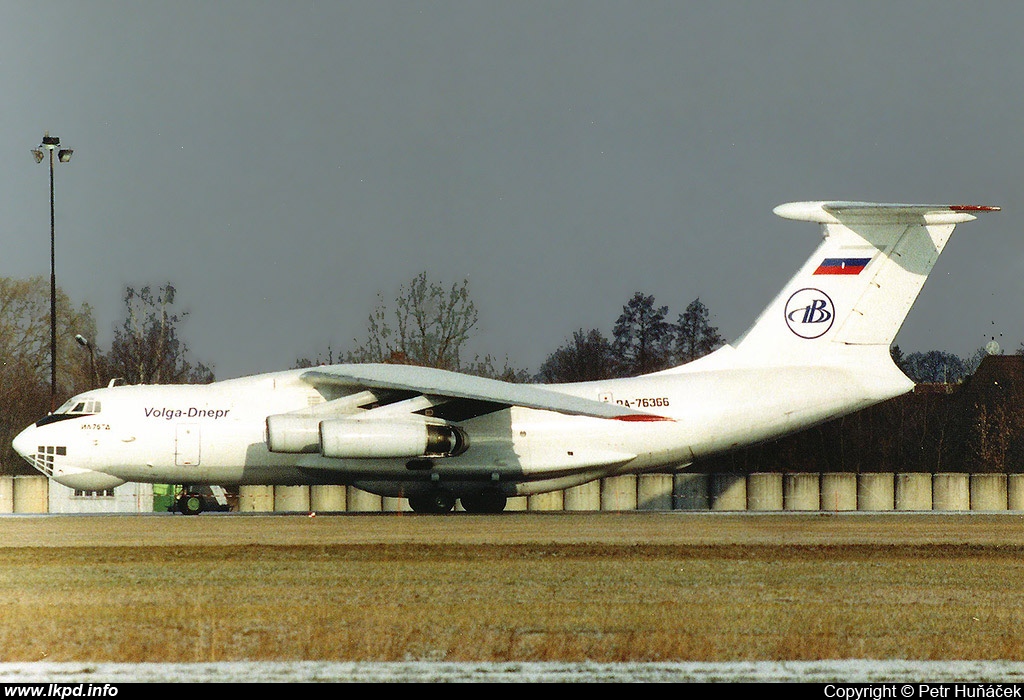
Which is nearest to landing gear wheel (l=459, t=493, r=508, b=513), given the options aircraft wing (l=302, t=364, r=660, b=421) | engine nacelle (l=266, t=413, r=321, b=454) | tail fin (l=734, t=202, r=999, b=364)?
aircraft wing (l=302, t=364, r=660, b=421)

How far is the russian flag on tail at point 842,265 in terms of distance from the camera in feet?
82.2

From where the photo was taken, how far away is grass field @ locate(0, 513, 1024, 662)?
345 inches

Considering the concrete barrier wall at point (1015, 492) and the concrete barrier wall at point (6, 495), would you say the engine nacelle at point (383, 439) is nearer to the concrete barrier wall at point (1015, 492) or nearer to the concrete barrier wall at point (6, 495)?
the concrete barrier wall at point (6, 495)

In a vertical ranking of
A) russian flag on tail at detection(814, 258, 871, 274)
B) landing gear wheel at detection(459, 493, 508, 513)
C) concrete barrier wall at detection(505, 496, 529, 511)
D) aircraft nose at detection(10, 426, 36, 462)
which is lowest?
concrete barrier wall at detection(505, 496, 529, 511)

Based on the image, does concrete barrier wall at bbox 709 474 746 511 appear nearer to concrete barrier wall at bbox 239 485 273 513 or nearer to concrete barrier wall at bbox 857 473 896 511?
concrete barrier wall at bbox 857 473 896 511

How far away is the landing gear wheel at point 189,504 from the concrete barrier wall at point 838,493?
1689 cm

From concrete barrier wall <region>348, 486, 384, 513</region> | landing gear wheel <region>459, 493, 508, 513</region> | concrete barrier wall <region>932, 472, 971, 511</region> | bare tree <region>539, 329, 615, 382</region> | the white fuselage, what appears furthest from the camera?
bare tree <region>539, 329, 615, 382</region>

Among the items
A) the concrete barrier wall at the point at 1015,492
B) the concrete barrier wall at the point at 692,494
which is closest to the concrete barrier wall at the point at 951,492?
the concrete barrier wall at the point at 1015,492

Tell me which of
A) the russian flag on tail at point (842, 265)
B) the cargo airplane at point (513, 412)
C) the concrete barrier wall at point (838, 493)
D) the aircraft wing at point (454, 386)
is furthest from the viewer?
the concrete barrier wall at point (838, 493)

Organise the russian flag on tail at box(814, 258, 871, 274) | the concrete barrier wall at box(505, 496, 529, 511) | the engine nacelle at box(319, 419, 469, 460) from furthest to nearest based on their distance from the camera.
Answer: the concrete barrier wall at box(505, 496, 529, 511)
the russian flag on tail at box(814, 258, 871, 274)
the engine nacelle at box(319, 419, 469, 460)

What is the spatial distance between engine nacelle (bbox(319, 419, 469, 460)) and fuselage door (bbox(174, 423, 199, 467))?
2.70 m

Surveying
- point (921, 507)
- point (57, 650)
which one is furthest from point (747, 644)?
point (921, 507)

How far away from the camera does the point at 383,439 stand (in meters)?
22.7

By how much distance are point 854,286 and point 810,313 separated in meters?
1.02
